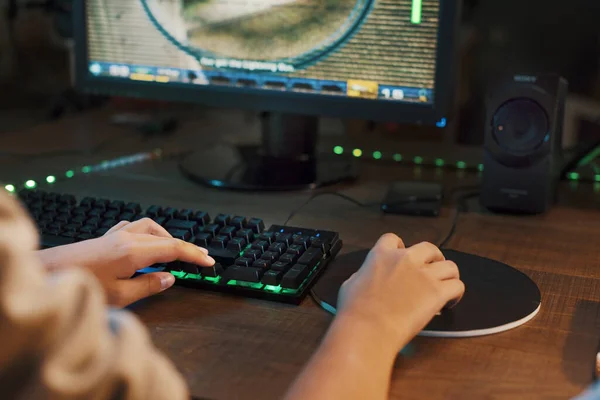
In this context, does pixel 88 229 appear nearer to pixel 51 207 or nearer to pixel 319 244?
pixel 51 207

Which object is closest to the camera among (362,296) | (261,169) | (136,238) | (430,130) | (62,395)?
(62,395)

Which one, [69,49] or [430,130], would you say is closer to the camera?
[430,130]

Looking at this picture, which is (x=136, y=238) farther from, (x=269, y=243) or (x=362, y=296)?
(x=362, y=296)

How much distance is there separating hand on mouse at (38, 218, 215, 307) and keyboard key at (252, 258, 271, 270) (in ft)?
0.15

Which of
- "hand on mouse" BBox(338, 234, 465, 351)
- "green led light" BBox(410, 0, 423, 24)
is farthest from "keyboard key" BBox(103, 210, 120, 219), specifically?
"green led light" BBox(410, 0, 423, 24)

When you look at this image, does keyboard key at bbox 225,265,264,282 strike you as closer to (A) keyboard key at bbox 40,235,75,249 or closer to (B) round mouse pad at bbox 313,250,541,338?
(B) round mouse pad at bbox 313,250,541,338

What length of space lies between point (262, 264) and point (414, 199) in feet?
1.18

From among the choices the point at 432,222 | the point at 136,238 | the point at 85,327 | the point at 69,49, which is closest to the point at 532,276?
the point at 432,222

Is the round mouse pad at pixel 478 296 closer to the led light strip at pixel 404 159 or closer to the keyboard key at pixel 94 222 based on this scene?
the keyboard key at pixel 94 222

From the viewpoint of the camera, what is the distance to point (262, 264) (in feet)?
2.35

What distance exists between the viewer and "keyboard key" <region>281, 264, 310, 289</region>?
694mm

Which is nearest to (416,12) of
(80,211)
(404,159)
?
(404,159)

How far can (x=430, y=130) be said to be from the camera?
1.28m

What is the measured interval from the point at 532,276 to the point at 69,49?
3.66 feet
